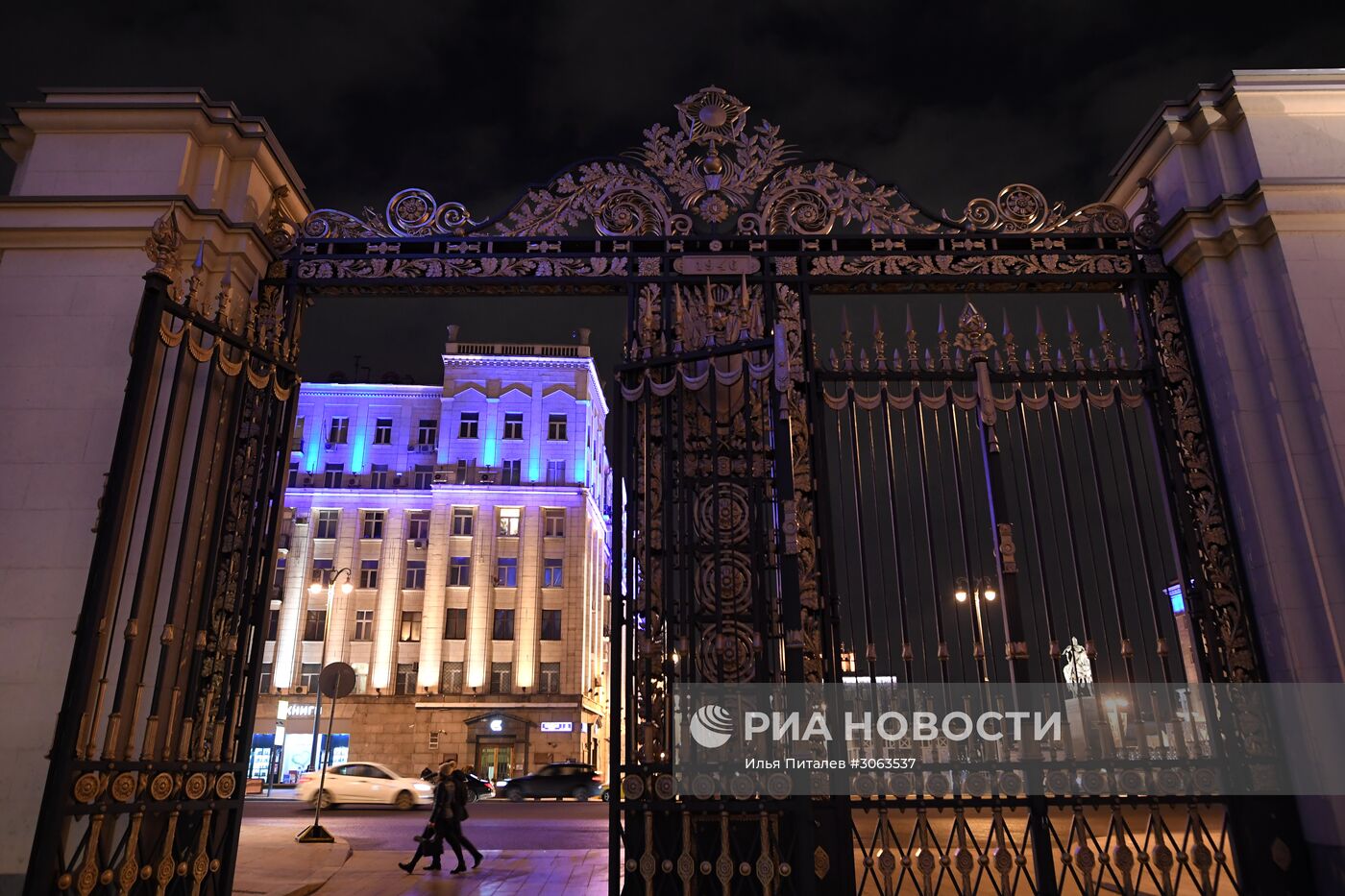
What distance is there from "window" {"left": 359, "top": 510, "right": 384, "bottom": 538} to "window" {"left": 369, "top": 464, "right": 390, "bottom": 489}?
104cm

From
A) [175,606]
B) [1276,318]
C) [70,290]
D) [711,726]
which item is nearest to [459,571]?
[70,290]

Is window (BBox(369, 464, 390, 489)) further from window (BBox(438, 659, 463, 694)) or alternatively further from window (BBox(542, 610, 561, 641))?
window (BBox(542, 610, 561, 641))

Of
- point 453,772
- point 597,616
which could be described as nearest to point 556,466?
point 597,616

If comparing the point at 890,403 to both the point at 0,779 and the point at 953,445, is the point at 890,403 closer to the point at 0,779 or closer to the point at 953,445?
the point at 953,445

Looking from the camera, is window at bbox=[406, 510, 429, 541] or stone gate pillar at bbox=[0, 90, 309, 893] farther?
window at bbox=[406, 510, 429, 541]

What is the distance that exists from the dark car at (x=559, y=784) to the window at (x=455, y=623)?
10894 mm

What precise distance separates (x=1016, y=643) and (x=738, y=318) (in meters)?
2.96

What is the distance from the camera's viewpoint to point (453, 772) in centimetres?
976

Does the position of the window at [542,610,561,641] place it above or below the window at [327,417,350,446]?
below

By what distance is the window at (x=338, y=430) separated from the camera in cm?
3572

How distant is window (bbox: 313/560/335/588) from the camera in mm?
33562

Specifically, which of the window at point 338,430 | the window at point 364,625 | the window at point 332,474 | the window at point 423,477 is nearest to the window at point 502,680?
the window at point 364,625

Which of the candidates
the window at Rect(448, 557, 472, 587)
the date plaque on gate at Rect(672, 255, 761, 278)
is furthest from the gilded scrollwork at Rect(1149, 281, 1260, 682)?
the window at Rect(448, 557, 472, 587)

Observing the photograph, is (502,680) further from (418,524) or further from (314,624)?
(314,624)
